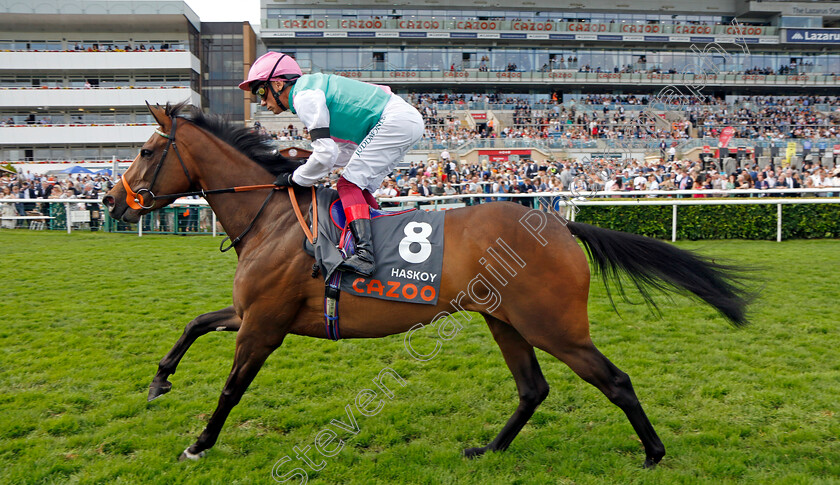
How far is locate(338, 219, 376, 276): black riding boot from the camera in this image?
120 inches

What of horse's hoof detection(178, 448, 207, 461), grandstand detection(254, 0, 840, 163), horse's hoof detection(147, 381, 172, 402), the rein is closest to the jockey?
the rein

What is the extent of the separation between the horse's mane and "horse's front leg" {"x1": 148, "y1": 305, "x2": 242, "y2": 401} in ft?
3.01

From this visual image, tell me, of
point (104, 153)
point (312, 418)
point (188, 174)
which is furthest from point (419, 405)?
point (104, 153)

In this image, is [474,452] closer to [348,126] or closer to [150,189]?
[348,126]

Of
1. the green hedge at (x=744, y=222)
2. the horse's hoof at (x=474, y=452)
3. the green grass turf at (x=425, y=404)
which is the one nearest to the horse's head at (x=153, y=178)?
the green grass turf at (x=425, y=404)

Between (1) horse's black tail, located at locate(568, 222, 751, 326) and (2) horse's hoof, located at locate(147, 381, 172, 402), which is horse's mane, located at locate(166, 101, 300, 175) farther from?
(1) horse's black tail, located at locate(568, 222, 751, 326)

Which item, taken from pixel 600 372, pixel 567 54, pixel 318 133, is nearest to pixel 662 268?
pixel 600 372

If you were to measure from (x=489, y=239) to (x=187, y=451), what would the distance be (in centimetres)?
201

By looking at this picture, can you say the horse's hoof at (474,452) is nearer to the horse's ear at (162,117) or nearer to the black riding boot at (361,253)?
the black riding boot at (361,253)

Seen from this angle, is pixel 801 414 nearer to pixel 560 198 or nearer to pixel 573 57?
pixel 560 198

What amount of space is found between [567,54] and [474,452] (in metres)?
41.4

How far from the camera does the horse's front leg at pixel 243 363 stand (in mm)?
3131

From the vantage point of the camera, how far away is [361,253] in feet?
10.1

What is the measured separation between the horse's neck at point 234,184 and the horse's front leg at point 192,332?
0.45m
